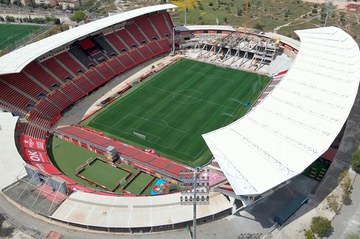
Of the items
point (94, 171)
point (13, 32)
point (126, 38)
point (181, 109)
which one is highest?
point (126, 38)

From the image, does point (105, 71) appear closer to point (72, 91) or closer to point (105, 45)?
point (105, 45)

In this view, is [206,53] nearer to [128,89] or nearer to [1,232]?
[128,89]

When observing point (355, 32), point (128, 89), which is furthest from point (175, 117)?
point (355, 32)

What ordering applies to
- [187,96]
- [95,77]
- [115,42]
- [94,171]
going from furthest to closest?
[115,42]
[95,77]
[187,96]
[94,171]

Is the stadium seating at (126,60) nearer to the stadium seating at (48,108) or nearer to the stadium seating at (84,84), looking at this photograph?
the stadium seating at (84,84)

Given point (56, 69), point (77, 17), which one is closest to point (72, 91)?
point (56, 69)

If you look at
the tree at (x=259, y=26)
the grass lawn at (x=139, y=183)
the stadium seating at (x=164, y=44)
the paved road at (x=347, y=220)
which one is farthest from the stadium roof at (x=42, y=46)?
the paved road at (x=347, y=220)
